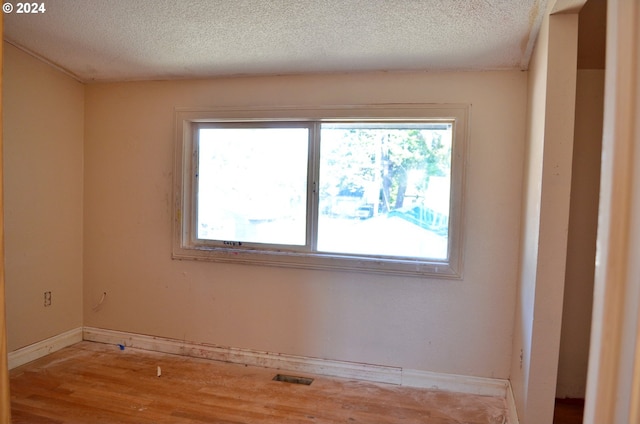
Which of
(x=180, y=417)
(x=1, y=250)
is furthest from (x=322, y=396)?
(x=1, y=250)

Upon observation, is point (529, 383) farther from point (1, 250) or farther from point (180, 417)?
point (1, 250)

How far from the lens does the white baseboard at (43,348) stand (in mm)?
2672

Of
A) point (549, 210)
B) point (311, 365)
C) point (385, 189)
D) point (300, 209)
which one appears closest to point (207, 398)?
point (311, 365)

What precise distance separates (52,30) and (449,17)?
96.4 inches

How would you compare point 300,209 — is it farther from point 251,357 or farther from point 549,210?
point 549,210

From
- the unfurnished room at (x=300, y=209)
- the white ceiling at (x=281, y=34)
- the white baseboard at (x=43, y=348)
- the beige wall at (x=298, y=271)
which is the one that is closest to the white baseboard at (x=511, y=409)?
the unfurnished room at (x=300, y=209)

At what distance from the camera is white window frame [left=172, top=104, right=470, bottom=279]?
8.04 feet

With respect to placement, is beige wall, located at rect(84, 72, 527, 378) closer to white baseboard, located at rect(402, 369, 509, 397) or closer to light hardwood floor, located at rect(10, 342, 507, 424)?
white baseboard, located at rect(402, 369, 509, 397)

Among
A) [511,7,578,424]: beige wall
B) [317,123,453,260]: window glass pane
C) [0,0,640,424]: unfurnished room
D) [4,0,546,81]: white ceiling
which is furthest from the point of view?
[317,123,453,260]: window glass pane

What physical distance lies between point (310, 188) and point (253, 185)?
1.59 ft

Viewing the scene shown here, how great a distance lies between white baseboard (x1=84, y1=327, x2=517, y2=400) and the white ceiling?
213 cm

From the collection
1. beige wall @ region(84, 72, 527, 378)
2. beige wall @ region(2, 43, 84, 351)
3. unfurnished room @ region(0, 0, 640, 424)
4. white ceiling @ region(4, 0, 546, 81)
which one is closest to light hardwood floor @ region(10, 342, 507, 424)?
unfurnished room @ region(0, 0, 640, 424)

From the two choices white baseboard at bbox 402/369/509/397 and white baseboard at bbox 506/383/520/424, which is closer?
white baseboard at bbox 506/383/520/424

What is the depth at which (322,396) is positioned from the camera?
240cm
